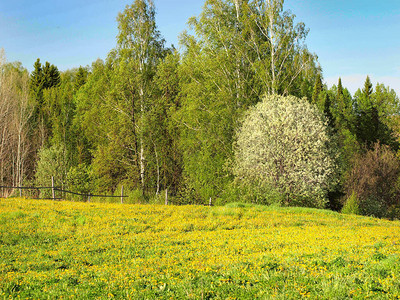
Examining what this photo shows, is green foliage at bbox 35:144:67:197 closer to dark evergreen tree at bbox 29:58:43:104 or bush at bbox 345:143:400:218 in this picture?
dark evergreen tree at bbox 29:58:43:104

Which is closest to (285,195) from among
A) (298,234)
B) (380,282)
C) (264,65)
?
(264,65)

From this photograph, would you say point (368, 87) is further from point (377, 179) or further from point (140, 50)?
point (140, 50)

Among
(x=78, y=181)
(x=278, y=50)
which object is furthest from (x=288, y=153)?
(x=78, y=181)

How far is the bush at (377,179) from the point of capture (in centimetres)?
5250

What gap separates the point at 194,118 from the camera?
138 feet

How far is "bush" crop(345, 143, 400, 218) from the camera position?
52500mm

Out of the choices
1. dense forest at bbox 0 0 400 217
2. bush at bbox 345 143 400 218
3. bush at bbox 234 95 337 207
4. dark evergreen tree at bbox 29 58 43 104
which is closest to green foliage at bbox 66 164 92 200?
dense forest at bbox 0 0 400 217

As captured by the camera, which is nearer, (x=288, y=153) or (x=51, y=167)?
(x=288, y=153)

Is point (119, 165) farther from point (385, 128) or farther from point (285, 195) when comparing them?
point (385, 128)

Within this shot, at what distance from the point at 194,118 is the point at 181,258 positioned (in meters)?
30.3

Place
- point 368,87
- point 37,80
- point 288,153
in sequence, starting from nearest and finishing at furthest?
point 288,153 → point 37,80 → point 368,87

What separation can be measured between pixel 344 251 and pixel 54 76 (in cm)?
7099

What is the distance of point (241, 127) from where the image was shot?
3897 cm

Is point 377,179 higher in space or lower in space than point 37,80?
lower
